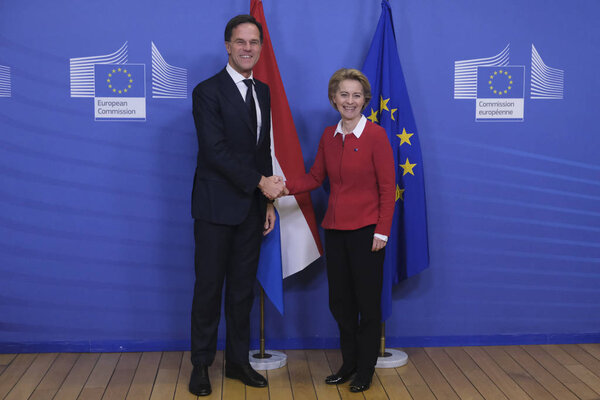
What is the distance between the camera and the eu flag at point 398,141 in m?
3.19

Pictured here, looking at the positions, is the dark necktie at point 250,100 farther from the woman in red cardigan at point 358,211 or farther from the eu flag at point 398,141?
the eu flag at point 398,141

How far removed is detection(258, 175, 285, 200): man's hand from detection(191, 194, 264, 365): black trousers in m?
0.13

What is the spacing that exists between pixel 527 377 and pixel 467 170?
1132 millimetres

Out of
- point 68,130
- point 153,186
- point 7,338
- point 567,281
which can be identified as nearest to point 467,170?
point 567,281

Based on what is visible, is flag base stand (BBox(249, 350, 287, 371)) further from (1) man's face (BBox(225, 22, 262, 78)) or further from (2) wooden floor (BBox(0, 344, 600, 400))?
(1) man's face (BBox(225, 22, 262, 78))

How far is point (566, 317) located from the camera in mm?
3629

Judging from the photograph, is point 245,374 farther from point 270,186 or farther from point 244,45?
point 244,45

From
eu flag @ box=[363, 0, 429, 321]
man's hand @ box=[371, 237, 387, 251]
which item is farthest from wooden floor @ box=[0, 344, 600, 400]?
man's hand @ box=[371, 237, 387, 251]

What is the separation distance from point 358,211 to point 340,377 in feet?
2.69

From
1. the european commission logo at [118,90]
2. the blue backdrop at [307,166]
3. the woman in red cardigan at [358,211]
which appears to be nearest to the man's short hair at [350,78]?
the woman in red cardigan at [358,211]

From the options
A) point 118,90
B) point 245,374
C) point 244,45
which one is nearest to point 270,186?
point 244,45

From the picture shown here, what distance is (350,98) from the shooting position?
280 centimetres

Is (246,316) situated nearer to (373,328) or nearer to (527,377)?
(373,328)

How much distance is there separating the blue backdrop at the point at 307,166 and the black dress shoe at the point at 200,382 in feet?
1.91
